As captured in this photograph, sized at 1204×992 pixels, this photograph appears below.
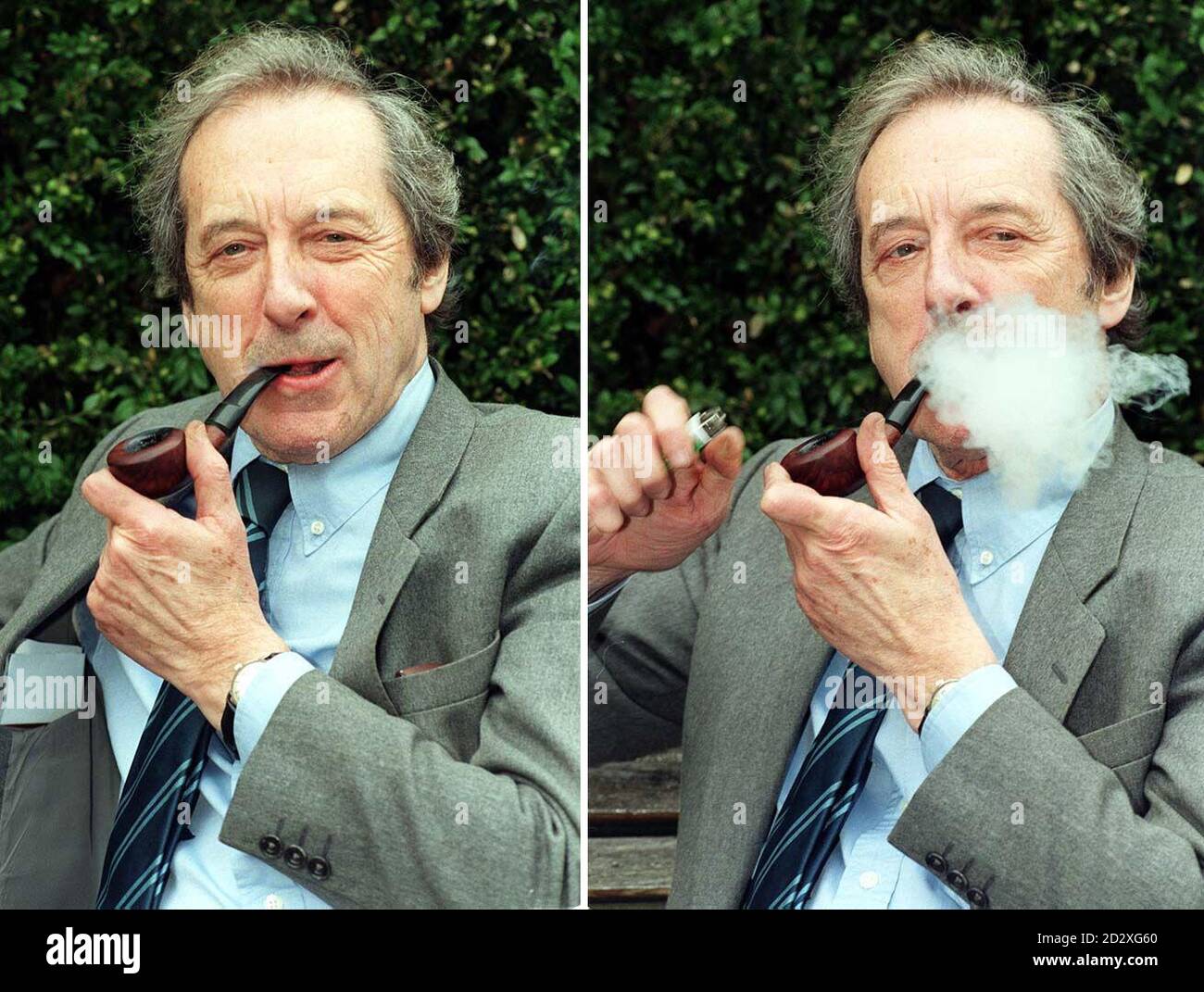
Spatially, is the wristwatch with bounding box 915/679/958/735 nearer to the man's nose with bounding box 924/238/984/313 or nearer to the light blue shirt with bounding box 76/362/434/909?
the man's nose with bounding box 924/238/984/313

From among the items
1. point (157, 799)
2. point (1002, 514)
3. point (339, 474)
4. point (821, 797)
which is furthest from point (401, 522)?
point (1002, 514)

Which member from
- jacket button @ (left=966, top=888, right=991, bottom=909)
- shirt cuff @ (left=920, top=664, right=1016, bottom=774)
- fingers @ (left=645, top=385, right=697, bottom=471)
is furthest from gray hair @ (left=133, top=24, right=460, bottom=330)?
jacket button @ (left=966, top=888, right=991, bottom=909)

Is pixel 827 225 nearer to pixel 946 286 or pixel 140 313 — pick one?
pixel 946 286

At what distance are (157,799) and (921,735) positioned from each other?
1.67 m

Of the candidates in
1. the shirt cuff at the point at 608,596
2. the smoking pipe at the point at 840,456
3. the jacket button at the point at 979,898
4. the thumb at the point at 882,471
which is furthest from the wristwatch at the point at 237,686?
the jacket button at the point at 979,898

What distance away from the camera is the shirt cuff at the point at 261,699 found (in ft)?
11.5

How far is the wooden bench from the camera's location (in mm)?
3889

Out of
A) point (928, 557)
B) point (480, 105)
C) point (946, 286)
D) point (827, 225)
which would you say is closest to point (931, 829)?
point (928, 557)

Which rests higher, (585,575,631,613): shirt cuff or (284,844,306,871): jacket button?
(585,575,631,613): shirt cuff

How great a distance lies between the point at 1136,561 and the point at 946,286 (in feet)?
A: 2.41

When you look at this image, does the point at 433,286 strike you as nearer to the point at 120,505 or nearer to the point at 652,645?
the point at 120,505

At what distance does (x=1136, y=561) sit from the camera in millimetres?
3504

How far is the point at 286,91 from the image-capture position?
3707 millimetres

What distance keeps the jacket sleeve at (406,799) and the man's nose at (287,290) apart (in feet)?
2.62
